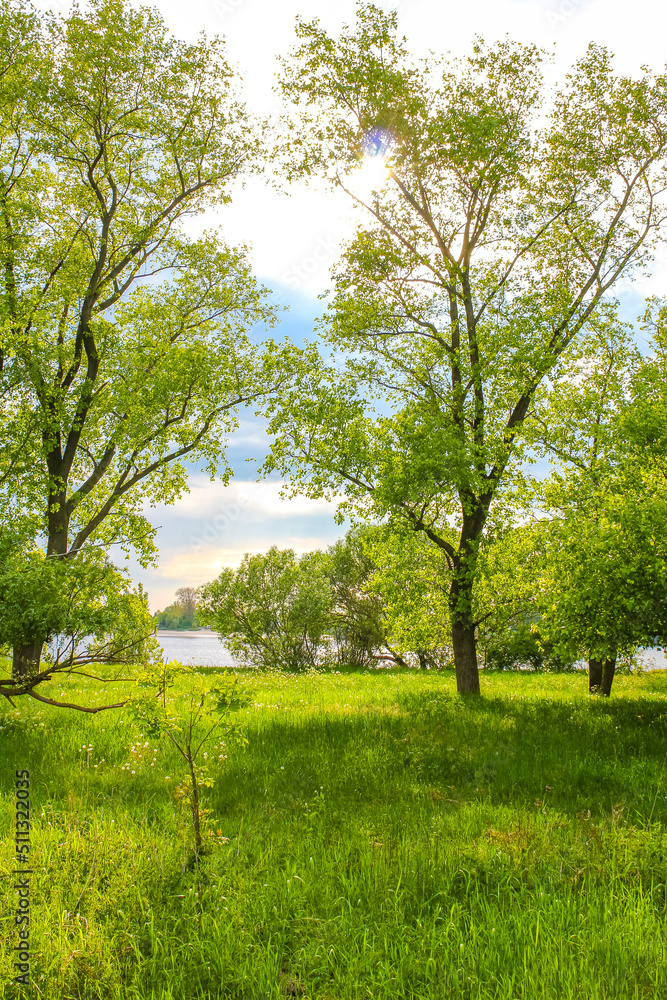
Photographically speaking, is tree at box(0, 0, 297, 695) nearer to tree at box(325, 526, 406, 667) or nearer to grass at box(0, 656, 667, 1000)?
grass at box(0, 656, 667, 1000)

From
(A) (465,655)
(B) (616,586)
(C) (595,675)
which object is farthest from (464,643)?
(C) (595,675)

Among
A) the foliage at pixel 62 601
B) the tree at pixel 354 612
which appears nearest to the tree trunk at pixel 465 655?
the foliage at pixel 62 601

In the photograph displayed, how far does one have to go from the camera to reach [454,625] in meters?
15.3

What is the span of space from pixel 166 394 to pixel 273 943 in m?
14.8

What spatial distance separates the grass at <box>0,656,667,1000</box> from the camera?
4.02 meters

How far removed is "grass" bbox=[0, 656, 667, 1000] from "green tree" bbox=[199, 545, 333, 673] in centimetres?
2705

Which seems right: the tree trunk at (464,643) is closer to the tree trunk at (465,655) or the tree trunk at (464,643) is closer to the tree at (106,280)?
the tree trunk at (465,655)

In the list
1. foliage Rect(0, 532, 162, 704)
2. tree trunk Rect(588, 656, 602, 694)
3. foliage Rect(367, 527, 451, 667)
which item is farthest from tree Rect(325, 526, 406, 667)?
foliage Rect(0, 532, 162, 704)

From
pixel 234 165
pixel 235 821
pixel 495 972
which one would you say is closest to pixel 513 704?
pixel 235 821

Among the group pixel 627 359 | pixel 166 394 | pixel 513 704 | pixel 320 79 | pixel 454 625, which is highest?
pixel 320 79

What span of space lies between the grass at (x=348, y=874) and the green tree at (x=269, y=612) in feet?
88.7

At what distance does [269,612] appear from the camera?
3659 centimetres

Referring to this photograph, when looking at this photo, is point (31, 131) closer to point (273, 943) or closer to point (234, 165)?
point (234, 165)

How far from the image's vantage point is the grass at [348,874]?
402 centimetres
